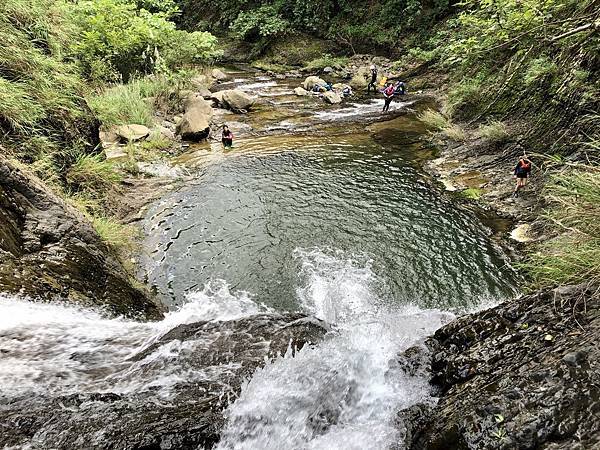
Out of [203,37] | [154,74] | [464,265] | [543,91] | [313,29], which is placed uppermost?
[313,29]

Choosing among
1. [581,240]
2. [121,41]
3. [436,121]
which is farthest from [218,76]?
[581,240]

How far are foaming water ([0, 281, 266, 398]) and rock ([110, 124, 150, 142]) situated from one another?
838 cm

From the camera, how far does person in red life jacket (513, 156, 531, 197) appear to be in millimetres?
8766

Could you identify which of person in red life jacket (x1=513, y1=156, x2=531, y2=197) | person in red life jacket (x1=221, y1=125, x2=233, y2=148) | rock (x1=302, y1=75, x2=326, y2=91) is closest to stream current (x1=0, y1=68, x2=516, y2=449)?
person in red life jacket (x1=221, y1=125, x2=233, y2=148)

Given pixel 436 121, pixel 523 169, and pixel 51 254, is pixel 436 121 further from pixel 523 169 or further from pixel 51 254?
pixel 51 254

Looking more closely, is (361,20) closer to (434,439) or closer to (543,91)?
(543,91)

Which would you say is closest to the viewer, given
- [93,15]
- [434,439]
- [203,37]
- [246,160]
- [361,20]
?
[434,439]

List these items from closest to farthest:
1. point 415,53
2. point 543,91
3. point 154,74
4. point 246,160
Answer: point 543,91 → point 246,160 → point 154,74 → point 415,53

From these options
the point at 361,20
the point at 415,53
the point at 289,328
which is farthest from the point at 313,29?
the point at 289,328

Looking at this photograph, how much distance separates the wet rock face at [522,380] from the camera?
266cm

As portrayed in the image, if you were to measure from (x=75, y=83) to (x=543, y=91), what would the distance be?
1095 centimetres

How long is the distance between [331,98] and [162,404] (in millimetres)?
17123

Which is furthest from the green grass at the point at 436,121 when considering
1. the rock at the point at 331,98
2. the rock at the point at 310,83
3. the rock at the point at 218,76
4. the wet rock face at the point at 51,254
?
the rock at the point at 218,76

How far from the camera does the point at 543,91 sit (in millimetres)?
10102
